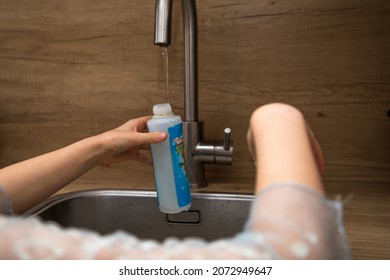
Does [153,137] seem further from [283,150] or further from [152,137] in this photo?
[283,150]

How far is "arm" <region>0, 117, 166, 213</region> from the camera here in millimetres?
653

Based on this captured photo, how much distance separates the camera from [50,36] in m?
0.96

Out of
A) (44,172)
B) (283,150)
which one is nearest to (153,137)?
(44,172)

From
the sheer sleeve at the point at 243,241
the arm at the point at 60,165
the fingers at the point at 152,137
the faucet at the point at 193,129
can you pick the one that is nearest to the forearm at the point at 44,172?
the arm at the point at 60,165

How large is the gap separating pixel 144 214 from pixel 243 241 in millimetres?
611

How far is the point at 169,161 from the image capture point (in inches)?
26.8

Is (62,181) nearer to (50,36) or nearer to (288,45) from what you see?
(50,36)

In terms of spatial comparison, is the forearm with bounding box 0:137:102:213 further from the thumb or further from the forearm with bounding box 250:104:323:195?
the forearm with bounding box 250:104:323:195

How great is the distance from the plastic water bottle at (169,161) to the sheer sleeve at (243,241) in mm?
391

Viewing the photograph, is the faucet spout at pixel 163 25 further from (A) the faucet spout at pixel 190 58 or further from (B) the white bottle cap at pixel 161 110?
(B) the white bottle cap at pixel 161 110

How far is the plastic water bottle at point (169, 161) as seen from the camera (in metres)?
0.67

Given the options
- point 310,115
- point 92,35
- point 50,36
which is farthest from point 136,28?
point 310,115

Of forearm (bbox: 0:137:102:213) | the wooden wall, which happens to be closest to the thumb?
forearm (bbox: 0:137:102:213)

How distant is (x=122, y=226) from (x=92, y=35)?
526 mm
